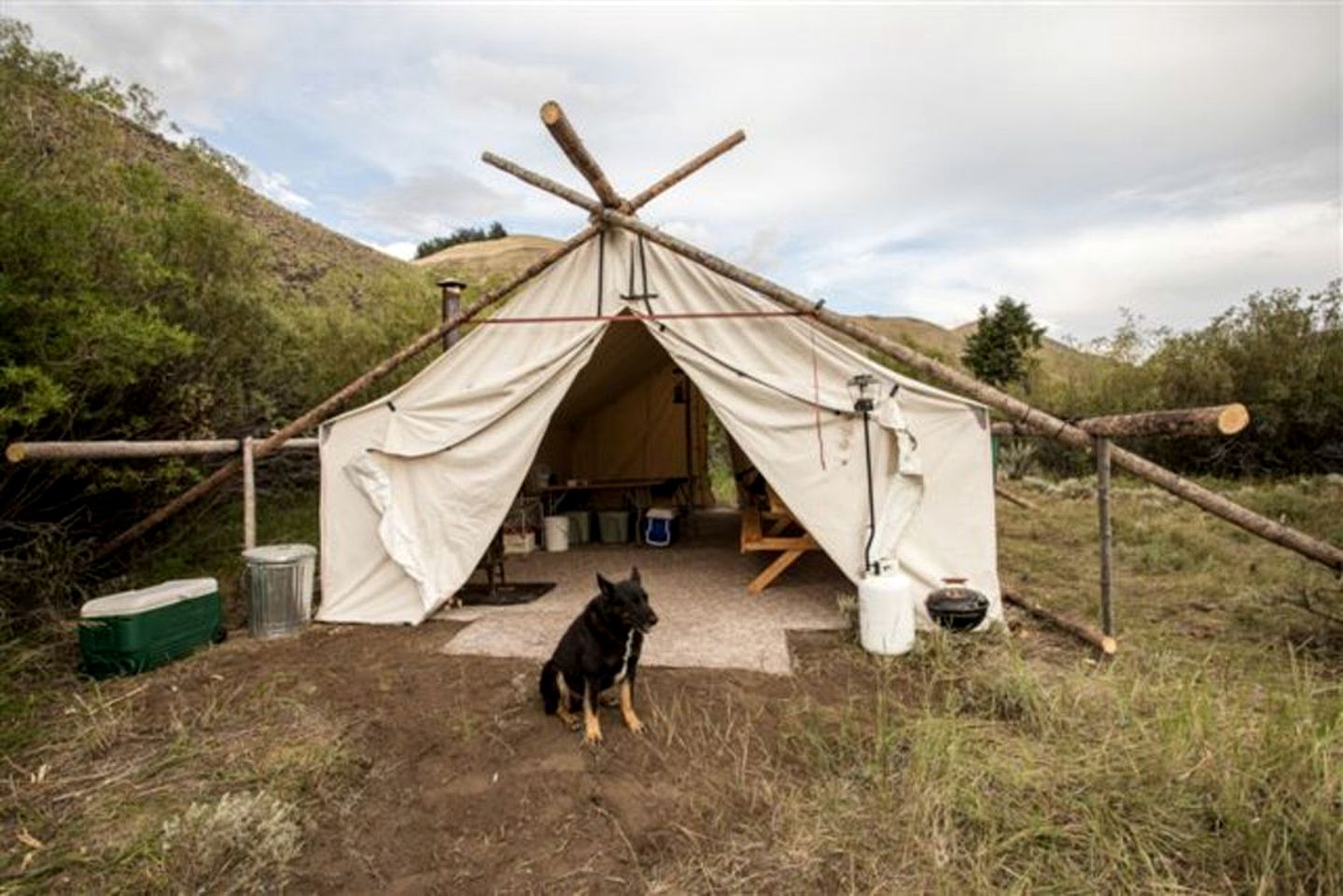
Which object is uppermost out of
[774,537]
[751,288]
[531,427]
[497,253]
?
[497,253]

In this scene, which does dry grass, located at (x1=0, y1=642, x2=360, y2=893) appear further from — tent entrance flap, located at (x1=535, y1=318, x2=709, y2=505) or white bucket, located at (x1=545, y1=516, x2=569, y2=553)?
tent entrance flap, located at (x1=535, y1=318, x2=709, y2=505)

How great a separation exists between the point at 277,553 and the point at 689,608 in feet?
9.07

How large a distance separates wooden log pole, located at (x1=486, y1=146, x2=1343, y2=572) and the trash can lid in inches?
118

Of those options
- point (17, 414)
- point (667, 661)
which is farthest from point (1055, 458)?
point (17, 414)

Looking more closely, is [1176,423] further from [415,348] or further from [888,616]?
[415,348]

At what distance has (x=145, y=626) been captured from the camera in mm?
3656

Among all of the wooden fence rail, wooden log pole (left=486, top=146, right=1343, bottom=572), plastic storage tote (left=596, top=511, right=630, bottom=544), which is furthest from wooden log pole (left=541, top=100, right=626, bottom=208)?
plastic storage tote (left=596, top=511, right=630, bottom=544)

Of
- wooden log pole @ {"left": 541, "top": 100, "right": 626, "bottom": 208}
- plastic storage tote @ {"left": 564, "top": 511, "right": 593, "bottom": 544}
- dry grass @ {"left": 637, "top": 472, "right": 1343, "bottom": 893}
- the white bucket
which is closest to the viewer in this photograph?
dry grass @ {"left": 637, "top": 472, "right": 1343, "bottom": 893}

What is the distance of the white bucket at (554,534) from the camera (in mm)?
7344

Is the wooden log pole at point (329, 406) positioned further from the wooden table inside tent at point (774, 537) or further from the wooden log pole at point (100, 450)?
the wooden table inside tent at point (774, 537)

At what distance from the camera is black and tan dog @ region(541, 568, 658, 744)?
9.23 feet

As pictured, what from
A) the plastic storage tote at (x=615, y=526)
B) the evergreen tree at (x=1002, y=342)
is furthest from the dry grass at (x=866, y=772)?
the evergreen tree at (x=1002, y=342)

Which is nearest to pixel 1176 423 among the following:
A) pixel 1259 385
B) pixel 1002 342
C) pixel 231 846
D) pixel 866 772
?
pixel 866 772

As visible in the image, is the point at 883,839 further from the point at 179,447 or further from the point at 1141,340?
the point at 1141,340
